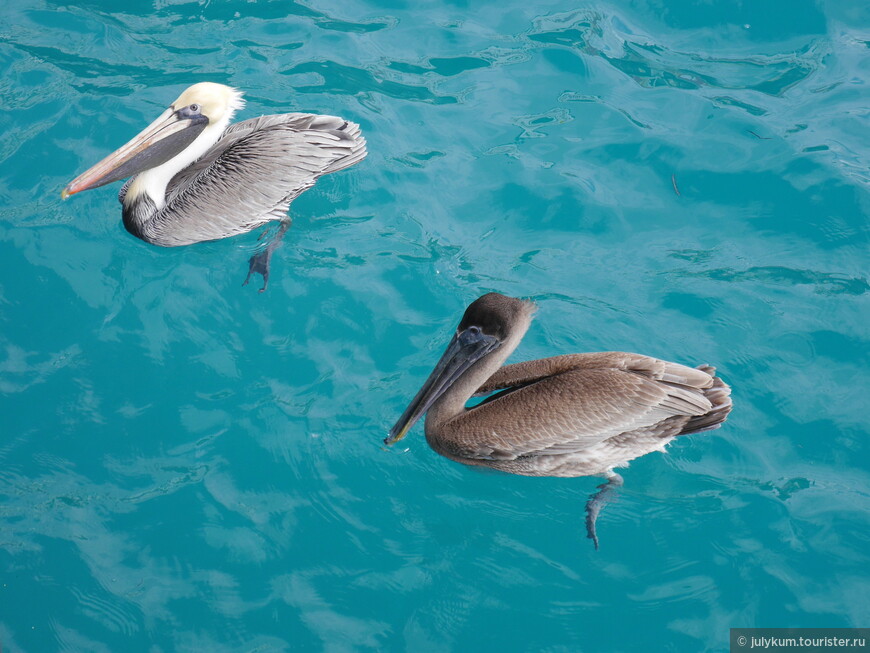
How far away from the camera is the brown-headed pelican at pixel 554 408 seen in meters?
3.71

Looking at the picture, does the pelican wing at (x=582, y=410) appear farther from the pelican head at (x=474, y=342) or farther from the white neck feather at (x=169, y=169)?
the white neck feather at (x=169, y=169)

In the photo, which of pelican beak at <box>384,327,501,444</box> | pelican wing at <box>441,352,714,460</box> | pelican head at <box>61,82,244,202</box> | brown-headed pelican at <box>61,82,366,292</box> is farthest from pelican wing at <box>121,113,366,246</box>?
pelican wing at <box>441,352,714,460</box>

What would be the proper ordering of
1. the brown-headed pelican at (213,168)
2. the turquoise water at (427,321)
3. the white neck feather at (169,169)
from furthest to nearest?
the white neck feather at (169,169)
the brown-headed pelican at (213,168)
the turquoise water at (427,321)

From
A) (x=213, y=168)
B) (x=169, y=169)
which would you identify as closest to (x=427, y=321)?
(x=213, y=168)

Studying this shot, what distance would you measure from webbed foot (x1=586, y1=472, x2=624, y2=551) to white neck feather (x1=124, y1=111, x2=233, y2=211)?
3307 millimetres

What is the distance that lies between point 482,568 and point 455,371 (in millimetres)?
976

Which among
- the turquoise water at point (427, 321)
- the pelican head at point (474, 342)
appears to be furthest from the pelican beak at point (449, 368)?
the turquoise water at point (427, 321)

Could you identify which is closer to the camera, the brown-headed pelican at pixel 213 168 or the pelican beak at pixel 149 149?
the pelican beak at pixel 149 149

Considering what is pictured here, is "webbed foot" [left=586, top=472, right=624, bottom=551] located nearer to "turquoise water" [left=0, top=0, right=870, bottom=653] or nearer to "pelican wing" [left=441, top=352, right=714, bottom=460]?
"turquoise water" [left=0, top=0, right=870, bottom=653]

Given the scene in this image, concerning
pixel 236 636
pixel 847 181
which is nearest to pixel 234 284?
pixel 236 636

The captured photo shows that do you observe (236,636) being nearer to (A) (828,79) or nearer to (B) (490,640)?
(B) (490,640)

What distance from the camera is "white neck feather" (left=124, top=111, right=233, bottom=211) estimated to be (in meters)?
5.05

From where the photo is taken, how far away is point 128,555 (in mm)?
3805

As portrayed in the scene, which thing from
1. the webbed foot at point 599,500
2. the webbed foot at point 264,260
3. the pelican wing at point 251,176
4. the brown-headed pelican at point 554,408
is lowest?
the webbed foot at point 599,500
